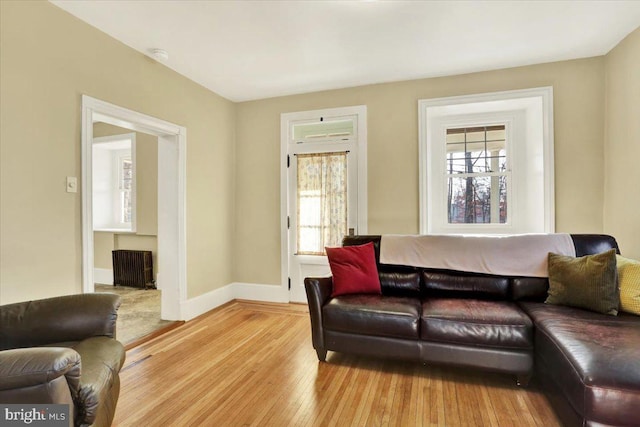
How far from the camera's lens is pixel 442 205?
3.80m

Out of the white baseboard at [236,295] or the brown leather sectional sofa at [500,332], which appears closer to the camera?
the brown leather sectional sofa at [500,332]

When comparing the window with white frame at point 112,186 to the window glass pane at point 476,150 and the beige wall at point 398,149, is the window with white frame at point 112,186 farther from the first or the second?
the window glass pane at point 476,150

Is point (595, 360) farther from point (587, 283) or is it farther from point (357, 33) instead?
point (357, 33)

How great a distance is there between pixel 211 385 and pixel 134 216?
376cm

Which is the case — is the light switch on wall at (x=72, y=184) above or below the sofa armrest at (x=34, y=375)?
above

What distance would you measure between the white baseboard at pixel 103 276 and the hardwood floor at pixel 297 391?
A: 2.88 meters

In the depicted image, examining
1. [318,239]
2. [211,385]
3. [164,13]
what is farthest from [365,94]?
[211,385]

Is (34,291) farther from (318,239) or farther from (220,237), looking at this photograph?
(318,239)

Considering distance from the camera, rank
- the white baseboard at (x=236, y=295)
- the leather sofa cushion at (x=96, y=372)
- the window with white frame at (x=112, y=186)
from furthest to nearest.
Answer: the window with white frame at (x=112, y=186)
the white baseboard at (x=236, y=295)
the leather sofa cushion at (x=96, y=372)

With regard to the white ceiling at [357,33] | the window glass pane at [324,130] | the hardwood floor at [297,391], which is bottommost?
the hardwood floor at [297,391]

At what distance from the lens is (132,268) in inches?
194

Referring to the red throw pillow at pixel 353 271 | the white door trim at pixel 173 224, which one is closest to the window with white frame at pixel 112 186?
the white door trim at pixel 173 224

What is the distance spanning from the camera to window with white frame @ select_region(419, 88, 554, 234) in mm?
3408

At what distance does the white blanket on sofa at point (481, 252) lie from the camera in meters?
2.60
